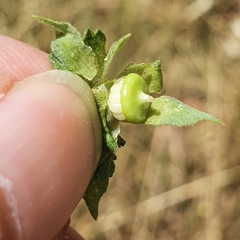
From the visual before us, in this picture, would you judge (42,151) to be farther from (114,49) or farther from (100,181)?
(114,49)

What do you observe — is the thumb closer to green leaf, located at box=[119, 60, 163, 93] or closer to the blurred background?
green leaf, located at box=[119, 60, 163, 93]

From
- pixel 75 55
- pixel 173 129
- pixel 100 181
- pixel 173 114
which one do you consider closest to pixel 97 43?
pixel 75 55

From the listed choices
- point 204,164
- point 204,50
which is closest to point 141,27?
point 204,50

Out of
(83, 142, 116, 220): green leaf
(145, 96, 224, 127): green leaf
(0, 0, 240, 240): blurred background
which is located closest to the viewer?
(145, 96, 224, 127): green leaf

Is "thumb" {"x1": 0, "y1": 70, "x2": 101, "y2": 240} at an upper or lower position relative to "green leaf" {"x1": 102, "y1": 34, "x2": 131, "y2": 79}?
lower

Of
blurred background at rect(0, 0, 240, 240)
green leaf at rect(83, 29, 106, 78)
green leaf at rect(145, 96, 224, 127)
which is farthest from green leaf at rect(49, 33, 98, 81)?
blurred background at rect(0, 0, 240, 240)

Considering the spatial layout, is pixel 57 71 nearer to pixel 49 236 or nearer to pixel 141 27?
pixel 49 236

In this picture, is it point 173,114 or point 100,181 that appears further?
point 100,181

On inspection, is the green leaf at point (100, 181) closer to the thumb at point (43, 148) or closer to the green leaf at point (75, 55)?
the thumb at point (43, 148)
